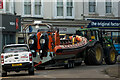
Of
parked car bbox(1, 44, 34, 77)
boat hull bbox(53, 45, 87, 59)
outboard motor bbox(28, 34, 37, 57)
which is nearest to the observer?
parked car bbox(1, 44, 34, 77)

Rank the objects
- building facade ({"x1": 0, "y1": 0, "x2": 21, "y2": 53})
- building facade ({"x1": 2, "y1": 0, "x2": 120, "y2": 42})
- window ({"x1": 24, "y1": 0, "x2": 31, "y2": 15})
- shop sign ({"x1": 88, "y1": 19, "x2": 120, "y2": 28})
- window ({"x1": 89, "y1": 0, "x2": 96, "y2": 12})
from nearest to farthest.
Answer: building facade ({"x1": 0, "y1": 0, "x2": 21, "y2": 53}), building facade ({"x1": 2, "y1": 0, "x2": 120, "y2": 42}), window ({"x1": 24, "y1": 0, "x2": 31, "y2": 15}), window ({"x1": 89, "y1": 0, "x2": 96, "y2": 12}), shop sign ({"x1": 88, "y1": 19, "x2": 120, "y2": 28})

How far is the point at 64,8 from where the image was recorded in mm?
39344

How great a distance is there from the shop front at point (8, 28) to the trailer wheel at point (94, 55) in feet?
35.9

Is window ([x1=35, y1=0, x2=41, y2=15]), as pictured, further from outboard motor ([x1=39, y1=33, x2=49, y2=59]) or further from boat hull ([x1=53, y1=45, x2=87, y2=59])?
outboard motor ([x1=39, y1=33, x2=49, y2=59])

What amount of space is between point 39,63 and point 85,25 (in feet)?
61.5

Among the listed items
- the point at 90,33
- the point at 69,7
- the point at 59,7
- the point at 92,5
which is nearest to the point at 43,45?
the point at 90,33

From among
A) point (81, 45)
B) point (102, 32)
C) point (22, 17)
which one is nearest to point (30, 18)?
point (22, 17)

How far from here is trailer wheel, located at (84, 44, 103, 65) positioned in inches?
1057

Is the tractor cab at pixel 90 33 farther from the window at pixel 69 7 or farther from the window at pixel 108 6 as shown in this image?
the window at pixel 108 6

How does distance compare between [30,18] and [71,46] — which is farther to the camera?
[30,18]

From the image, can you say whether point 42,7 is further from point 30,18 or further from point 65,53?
point 65,53

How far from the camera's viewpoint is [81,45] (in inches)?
1001

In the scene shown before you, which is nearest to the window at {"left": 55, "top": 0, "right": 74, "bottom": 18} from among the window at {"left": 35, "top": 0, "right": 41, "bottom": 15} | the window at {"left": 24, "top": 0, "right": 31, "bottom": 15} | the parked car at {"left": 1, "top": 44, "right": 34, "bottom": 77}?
the window at {"left": 35, "top": 0, "right": 41, "bottom": 15}

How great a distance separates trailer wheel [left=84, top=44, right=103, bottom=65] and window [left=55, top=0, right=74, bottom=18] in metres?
12.3
